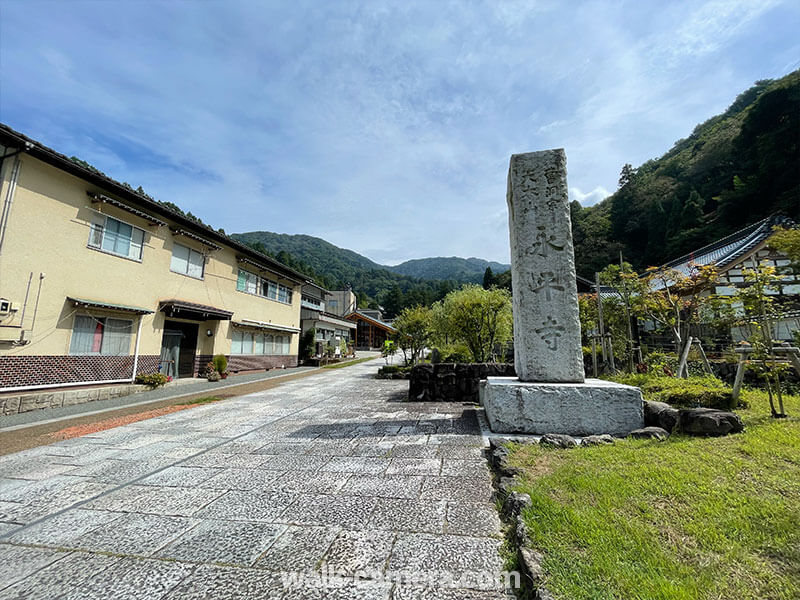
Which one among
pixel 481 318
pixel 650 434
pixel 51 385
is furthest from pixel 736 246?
pixel 51 385

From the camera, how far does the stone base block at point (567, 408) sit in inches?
169

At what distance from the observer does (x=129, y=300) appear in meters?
10.8

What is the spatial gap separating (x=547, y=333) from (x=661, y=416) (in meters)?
1.68

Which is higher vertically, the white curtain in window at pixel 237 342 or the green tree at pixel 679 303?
the green tree at pixel 679 303

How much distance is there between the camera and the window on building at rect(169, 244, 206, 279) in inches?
504

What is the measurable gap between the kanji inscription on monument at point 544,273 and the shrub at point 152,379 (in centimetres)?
1183

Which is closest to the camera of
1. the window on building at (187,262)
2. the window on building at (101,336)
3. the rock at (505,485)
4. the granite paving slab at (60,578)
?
the granite paving slab at (60,578)

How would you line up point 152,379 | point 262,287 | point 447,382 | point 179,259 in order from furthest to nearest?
1. point 262,287
2. point 179,259
3. point 152,379
4. point 447,382

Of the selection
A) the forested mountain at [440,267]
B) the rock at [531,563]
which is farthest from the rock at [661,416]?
the forested mountain at [440,267]

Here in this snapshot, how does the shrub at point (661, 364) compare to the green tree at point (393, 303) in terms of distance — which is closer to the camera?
the shrub at point (661, 364)

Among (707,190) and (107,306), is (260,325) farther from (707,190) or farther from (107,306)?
(707,190)

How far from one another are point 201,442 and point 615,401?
5.85 meters

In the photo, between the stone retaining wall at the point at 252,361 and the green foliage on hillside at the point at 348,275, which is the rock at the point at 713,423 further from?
the green foliage on hillside at the point at 348,275

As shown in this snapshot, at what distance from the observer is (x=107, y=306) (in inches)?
379
